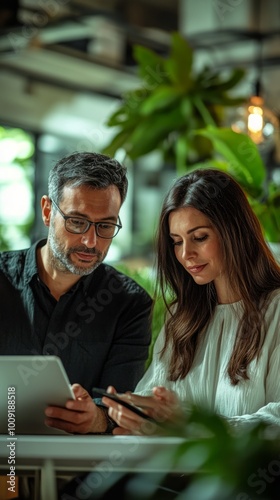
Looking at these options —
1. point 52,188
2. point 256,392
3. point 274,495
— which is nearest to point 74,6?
point 52,188

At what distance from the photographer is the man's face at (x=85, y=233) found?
2.28 metres

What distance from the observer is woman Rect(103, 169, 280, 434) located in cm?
214

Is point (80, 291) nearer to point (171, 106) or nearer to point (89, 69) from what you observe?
point (171, 106)

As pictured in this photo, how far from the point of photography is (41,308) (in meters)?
2.41

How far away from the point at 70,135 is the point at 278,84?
2.40 m

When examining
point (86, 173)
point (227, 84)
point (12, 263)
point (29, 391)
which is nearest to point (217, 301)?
point (86, 173)

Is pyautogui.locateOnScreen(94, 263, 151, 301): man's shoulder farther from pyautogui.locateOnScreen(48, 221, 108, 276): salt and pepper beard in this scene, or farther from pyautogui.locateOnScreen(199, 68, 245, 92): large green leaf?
pyautogui.locateOnScreen(199, 68, 245, 92): large green leaf

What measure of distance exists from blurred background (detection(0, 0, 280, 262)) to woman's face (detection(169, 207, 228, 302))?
5.02m

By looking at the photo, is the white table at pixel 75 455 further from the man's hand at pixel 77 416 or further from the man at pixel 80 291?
the man at pixel 80 291

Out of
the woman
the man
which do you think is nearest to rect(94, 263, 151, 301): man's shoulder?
the man

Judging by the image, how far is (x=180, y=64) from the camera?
511 centimetres

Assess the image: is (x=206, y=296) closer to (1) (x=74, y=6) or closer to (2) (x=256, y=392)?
(2) (x=256, y=392)

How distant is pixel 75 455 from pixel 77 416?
0.86 feet

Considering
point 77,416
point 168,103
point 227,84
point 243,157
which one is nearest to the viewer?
point 77,416
